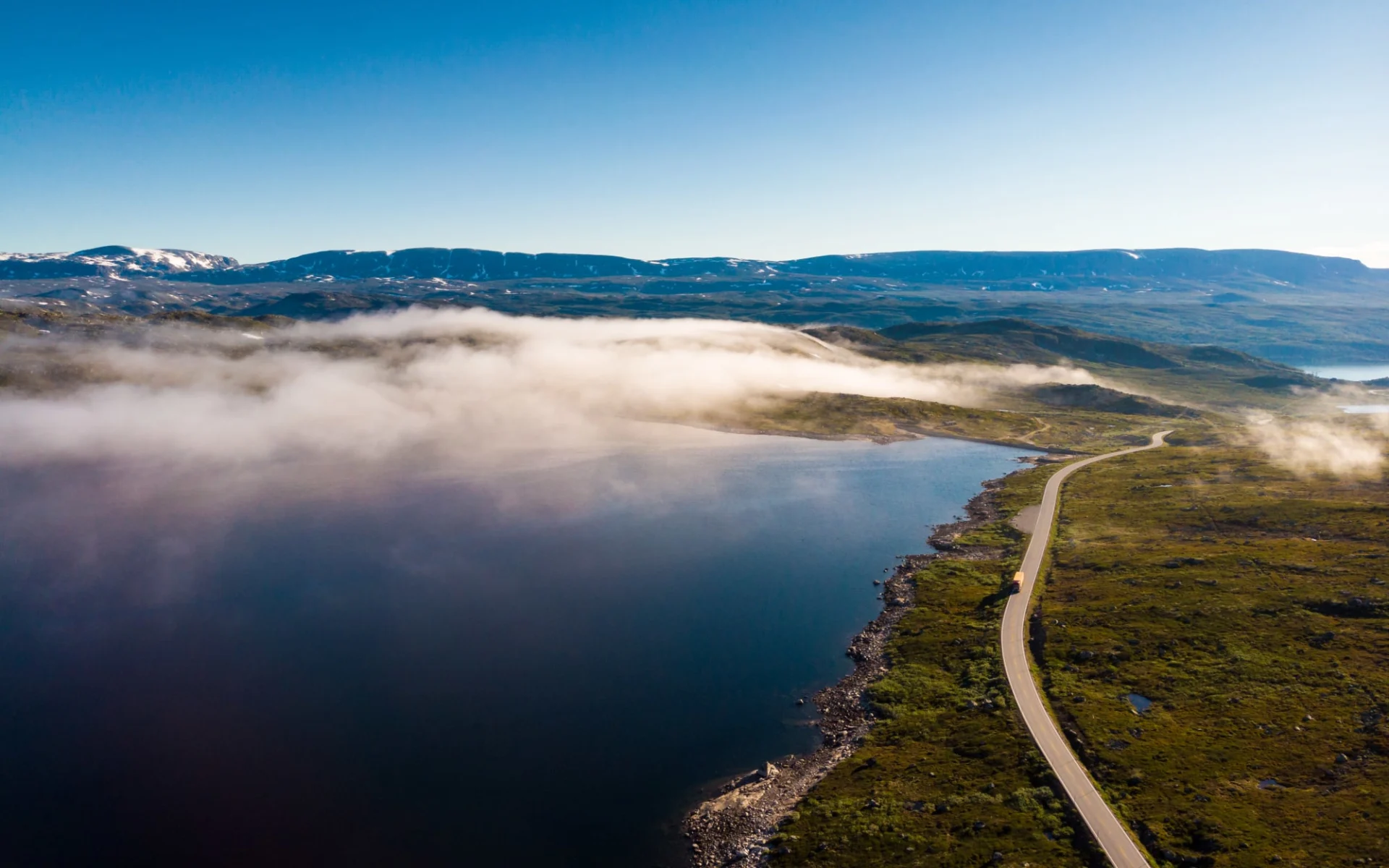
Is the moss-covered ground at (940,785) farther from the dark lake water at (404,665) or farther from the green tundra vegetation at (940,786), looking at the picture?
the dark lake water at (404,665)

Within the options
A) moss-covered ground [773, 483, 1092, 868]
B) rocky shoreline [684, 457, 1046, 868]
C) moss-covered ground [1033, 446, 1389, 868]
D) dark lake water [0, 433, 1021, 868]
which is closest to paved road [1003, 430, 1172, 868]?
moss-covered ground [773, 483, 1092, 868]

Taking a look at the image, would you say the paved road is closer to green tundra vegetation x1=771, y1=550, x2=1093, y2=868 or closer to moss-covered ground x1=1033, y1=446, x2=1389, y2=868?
green tundra vegetation x1=771, y1=550, x2=1093, y2=868

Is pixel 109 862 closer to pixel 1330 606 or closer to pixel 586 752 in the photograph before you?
pixel 586 752

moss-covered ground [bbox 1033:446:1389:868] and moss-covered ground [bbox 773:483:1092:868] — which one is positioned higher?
moss-covered ground [bbox 1033:446:1389:868]

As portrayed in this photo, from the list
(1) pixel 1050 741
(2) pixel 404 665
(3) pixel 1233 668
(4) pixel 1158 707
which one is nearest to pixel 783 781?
(1) pixel 1050 741

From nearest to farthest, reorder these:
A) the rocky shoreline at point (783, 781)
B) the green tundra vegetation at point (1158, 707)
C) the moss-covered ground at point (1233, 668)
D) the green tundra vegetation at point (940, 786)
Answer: the green tundra vegetation at point (940, 786)
the green tundra vegetation at point (1158, 707)
the moss-covered ground at point (1233, 668)
the rocky shoreline at point (783, 781)

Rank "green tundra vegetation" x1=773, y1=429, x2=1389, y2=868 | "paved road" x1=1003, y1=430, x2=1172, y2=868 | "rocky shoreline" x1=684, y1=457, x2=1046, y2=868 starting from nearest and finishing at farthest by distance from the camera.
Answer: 1. "paved road" x1=1003, y1=430, x2=1172, y2=868
2. "green tundra vegetation" x1=773, y1=429, x2=1389, y2=868
3. "rocky shoreline" x1=684, y1=457, x2=1046, y2=868

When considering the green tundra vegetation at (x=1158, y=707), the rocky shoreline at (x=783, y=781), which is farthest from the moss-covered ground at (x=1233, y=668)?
the rocky shoreline at (x=783, y=781)
